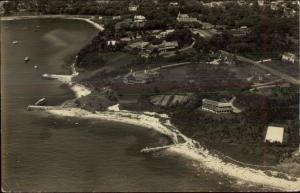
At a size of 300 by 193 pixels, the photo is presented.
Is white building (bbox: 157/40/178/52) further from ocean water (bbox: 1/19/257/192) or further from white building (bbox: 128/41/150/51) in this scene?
ocean water (bbox: 1/19/257/192)

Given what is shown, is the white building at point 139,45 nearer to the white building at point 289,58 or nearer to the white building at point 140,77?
the white building at point 140,77

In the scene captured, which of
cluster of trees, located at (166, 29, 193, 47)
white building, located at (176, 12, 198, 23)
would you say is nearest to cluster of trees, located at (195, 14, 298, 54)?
cluster of trees, located at (166, 29, 193, 47)

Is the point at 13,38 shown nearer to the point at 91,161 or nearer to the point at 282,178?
the point at 91,161

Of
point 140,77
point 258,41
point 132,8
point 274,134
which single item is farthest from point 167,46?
point 132,8

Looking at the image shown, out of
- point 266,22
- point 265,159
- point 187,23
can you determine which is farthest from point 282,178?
point 187,23

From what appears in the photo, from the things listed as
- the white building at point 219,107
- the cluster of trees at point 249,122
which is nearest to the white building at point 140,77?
the cluster of trees at point 249,122
